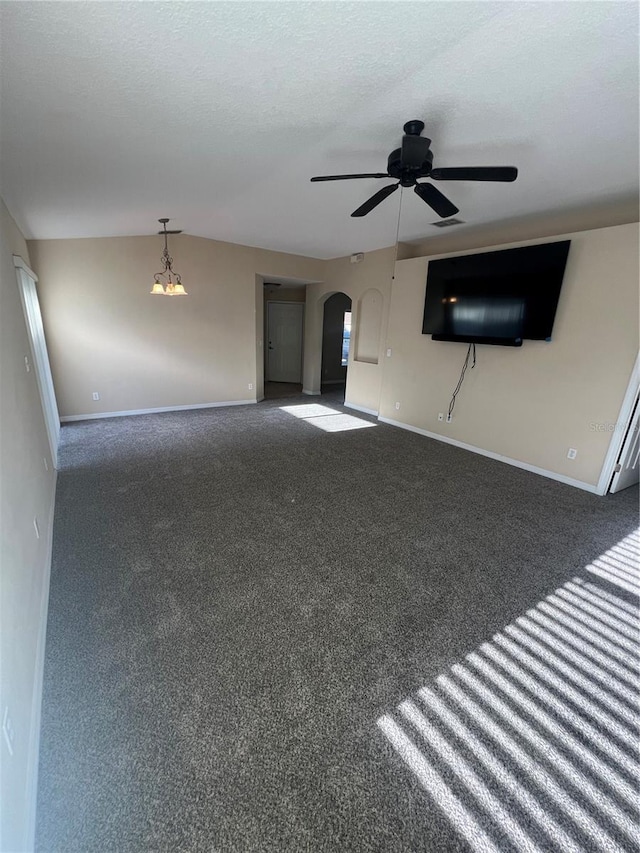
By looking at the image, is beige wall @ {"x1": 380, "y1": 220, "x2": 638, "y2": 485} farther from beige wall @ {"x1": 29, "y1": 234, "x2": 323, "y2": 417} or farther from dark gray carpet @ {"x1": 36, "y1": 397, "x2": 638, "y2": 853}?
beige wall @ {"x1": 29, "y1": 234, "x2": 323, "y2": 417}

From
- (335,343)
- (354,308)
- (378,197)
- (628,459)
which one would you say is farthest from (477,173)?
(335,343)

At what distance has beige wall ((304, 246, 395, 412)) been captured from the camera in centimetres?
572

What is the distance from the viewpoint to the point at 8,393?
74.7 inches

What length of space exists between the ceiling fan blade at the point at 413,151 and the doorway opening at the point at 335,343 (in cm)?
534

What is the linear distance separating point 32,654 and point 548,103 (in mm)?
3824

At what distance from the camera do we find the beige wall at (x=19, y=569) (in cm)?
106

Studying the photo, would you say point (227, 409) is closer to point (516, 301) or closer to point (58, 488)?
point (58, 488)

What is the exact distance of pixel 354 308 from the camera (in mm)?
6410

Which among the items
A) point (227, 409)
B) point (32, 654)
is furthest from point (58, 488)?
point (227, 409)

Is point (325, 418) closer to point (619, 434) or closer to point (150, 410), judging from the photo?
point (150, 410)

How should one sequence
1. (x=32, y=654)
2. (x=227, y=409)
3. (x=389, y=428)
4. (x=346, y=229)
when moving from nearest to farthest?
(x=32, y=654)
(x=346, y=229)
(x=389, y=428)
(x=227, y=409)

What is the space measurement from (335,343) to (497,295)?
4732 mm

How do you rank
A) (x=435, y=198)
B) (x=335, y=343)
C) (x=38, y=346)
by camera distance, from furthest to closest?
(x=335, y=343)
(x=38, y=346)
(x=435, y=198)

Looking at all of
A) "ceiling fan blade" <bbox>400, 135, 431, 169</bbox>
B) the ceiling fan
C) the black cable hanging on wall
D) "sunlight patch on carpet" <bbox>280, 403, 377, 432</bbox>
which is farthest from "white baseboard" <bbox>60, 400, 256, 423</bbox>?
"ceiling fan blade" <bbox>400, 135, 431, 169</bbox>
